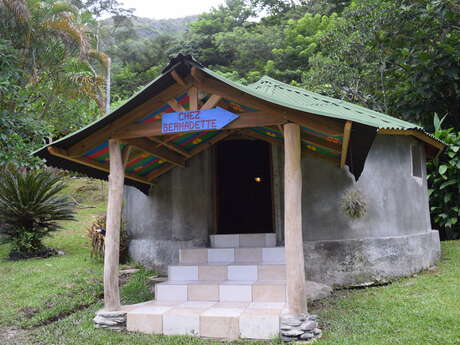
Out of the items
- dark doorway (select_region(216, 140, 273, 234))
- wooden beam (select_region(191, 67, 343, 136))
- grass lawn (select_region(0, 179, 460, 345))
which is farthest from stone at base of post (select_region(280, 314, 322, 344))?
A: dark doorway (select_region(216, 140, 273, 234))

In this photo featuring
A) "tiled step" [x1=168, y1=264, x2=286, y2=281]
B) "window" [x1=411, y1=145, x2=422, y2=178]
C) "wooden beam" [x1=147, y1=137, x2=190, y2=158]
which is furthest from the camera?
"window" [x1=411, y1=145, x2=422, y2=178]

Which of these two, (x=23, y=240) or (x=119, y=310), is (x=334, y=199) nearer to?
(x=119, y=310)

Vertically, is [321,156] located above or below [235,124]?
below

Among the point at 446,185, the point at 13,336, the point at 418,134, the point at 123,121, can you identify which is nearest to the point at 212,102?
the point at 123,121

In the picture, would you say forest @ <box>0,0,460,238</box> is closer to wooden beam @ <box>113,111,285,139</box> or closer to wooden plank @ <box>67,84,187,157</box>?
wooden plank @ <box>67,84,187,157</box>

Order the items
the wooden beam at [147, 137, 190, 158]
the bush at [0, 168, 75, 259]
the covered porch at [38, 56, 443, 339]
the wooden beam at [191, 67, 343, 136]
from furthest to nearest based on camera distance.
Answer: the bush at [0, 168, 75, 259] → the wooden beam at [147, 137, 190, 158] → the wooden beam at [191, 67, 343, 136] → the covered porch at [38, 56, 443, 339]

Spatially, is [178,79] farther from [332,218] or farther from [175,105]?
[332,218]

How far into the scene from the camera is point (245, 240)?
7.01 m

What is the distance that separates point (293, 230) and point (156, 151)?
2668mm

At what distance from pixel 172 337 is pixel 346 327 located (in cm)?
201

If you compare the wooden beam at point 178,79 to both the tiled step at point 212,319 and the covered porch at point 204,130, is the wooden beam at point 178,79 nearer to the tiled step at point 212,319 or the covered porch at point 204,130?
the covered porch at point 204,130

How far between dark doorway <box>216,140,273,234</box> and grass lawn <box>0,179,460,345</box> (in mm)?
2803

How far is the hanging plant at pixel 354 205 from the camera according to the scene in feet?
20.6

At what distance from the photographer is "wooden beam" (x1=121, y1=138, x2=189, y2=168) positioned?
549cm
